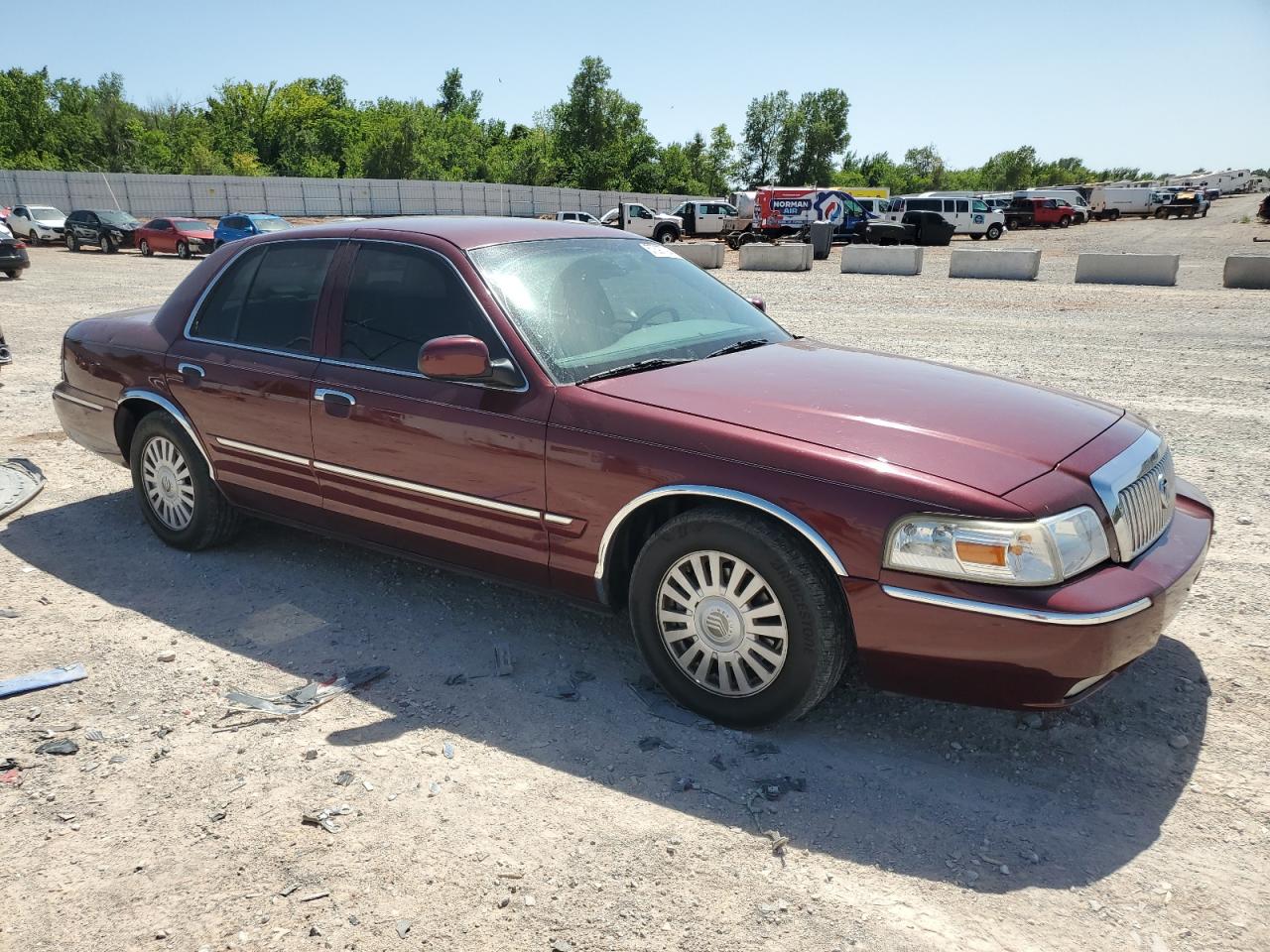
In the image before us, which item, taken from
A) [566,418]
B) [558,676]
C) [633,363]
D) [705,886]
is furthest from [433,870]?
[633,363]

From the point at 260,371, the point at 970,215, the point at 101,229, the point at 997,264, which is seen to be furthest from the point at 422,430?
the point at 970,215

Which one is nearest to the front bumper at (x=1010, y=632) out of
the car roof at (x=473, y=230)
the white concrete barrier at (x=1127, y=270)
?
the car roof at (x=473, y=230)

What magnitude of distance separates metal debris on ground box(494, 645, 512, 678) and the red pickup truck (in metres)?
53.6

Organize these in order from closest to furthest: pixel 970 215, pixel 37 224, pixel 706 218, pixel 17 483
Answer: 1. pixel 17 483
2. pixel 37 224
3. pixel 706 218
4. pixel 970 215

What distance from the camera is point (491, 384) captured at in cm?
370

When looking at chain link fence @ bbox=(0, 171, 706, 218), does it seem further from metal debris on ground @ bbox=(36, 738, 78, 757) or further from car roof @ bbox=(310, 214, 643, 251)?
metal debris on ground @ bbox=(36, 738, 78, 757)

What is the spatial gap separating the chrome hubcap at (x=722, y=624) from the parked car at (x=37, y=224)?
40.6 metres

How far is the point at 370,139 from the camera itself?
79.9 meters

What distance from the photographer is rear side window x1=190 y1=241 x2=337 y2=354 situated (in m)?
4.46

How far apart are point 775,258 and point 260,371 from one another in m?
22.7

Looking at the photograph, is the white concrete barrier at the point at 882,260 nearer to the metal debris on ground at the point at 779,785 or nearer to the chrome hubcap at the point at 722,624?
the chrome hubcap at the point at 722,624

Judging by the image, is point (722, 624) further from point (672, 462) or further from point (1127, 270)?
point (1127, 270)

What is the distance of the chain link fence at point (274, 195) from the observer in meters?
48.5

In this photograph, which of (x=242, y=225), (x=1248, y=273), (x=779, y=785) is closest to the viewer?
(x=779, y=785)
